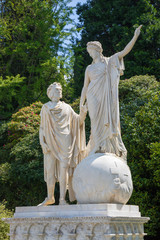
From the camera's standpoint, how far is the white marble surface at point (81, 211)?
793 cm

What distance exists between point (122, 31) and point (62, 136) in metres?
16.0

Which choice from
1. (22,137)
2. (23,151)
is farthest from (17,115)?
(23,151)

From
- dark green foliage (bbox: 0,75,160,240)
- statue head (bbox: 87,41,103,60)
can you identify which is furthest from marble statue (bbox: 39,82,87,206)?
dark green foliage (bbox: 0,75,160,240)

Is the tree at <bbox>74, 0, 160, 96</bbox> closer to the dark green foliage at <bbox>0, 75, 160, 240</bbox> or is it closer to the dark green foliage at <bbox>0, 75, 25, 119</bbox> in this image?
the dark green foliage at <bbox>0, 75, 25, 119</bbox>

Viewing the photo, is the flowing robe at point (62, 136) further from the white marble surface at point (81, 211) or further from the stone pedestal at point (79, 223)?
the stone pedestal at point (79, 223)

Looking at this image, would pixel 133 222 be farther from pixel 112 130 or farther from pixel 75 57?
pixel 75 57

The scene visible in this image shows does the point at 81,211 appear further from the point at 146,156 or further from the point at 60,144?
the point at 146,156

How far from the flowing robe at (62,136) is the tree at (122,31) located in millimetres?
13076

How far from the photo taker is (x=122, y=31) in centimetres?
2428

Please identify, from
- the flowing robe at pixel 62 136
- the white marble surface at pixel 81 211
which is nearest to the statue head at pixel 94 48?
the flowing robe at pixel 62 136

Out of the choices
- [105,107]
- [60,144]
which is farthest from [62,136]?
[105,107]

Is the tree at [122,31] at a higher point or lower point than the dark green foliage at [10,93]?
higher

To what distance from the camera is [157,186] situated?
15.0 m

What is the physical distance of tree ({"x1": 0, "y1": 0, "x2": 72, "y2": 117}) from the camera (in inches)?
901
